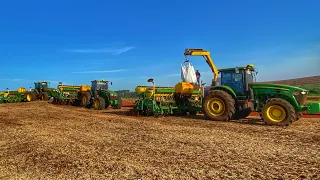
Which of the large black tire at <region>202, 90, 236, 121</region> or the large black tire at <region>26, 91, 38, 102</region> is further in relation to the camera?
the large black tire at <region>26, 91, 38, 102</region>

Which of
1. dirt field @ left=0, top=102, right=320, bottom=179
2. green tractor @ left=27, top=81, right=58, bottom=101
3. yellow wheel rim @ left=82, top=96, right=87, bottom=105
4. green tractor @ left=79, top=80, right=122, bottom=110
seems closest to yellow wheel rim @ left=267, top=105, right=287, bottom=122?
dirt field @ left=0, top=102, right=320, bottom=179

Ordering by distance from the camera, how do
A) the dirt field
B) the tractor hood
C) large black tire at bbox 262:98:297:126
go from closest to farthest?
the dirt field → large black tire at bbox 262:98:297:126 → the tractor hood

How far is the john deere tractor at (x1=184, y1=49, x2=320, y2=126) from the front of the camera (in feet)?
34.4

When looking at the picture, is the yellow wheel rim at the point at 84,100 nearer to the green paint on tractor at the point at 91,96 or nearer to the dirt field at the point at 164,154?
the green paint on tractor at the point at 91,96

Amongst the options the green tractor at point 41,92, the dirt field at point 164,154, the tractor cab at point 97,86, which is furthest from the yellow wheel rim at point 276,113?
the green tractor at point 41,92

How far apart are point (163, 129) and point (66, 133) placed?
3227 millimetres

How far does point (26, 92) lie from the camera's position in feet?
99.8

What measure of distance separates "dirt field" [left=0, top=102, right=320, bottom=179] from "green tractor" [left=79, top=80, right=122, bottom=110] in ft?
36.4

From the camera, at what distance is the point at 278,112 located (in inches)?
416

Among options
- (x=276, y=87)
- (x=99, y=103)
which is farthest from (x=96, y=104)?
(x=276, y=87)

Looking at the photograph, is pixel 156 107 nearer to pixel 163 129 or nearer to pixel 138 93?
pixel 138 93

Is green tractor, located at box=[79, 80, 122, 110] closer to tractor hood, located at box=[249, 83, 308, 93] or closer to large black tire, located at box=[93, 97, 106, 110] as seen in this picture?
large black tire, located at box=[93, 97, 106, 110]

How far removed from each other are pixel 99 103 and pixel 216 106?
1052cm

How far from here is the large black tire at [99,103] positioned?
67.1ft
